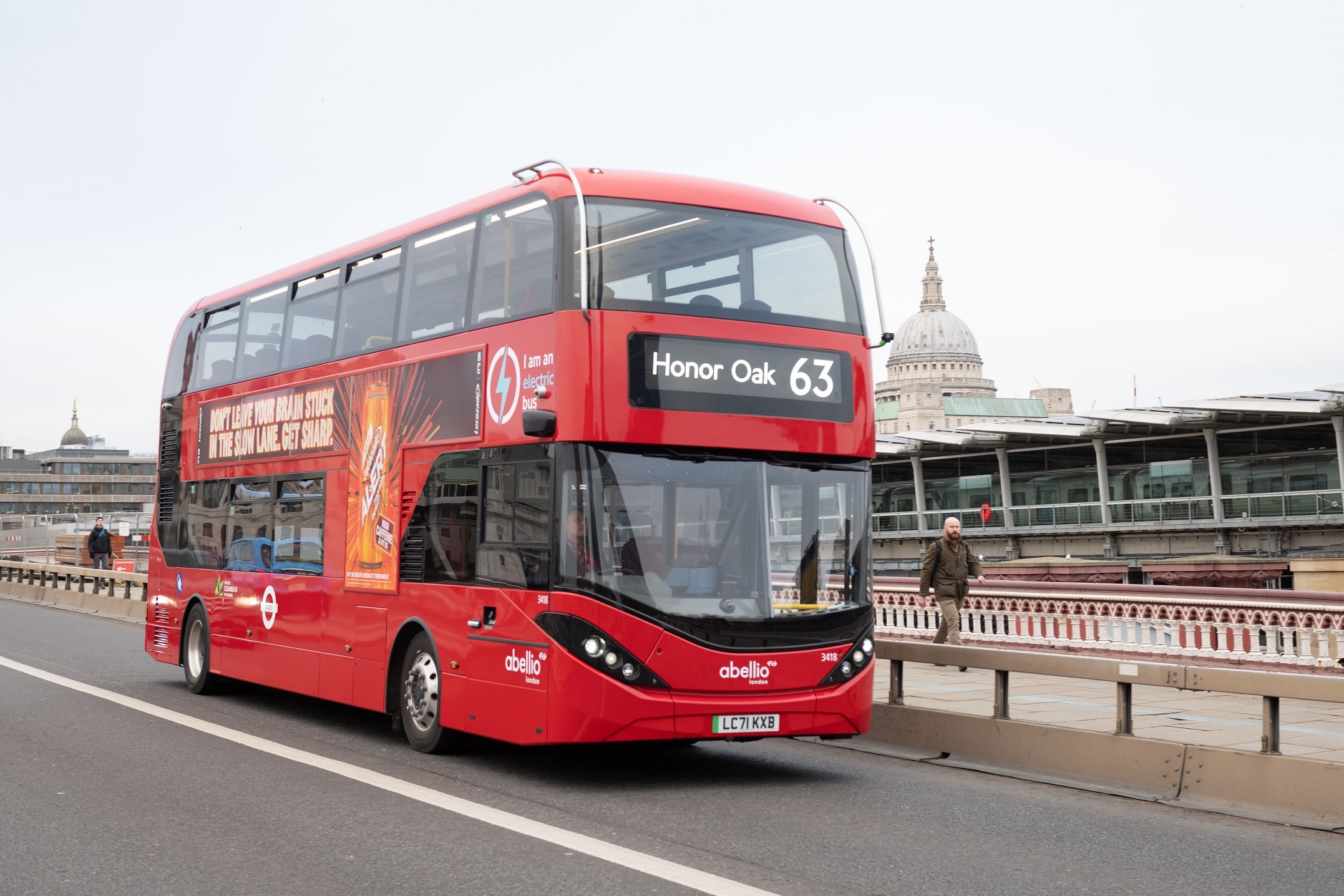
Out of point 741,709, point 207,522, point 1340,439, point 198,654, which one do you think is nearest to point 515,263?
point 741,709

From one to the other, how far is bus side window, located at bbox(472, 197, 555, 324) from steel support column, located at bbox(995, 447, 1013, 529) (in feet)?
167

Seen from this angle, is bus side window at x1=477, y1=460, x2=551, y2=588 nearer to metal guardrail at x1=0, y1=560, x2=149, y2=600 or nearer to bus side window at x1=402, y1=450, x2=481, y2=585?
bus side window at x1=402, y1=450, x2=481, y2=585

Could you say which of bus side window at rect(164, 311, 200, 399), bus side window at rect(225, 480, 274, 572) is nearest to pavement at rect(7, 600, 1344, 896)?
bus side window at rect(225, 480, 274, 572)

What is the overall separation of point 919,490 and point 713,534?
5501cm

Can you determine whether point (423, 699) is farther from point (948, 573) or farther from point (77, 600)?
point (77, 600)

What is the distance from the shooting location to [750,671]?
30.8ft

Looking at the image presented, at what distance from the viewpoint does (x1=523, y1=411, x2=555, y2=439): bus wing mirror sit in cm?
927

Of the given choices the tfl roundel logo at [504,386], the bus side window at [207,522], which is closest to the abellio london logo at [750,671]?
the tfl roundel logo at [504,386]

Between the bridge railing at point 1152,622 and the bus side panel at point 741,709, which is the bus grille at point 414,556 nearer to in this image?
the bus side panel at point 741,709

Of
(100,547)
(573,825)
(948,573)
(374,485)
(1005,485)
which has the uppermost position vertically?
(1005,485)

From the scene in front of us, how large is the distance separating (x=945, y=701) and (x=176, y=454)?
8642mm

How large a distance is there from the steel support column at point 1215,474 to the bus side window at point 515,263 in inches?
1727

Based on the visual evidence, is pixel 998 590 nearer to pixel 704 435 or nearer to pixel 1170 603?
pixel 1170 603

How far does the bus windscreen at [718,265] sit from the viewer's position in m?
9.52
